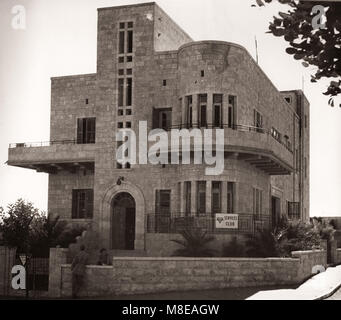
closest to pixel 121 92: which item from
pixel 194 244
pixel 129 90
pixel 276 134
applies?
pixel 129 90

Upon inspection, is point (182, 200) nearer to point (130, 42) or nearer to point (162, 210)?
point (162, 210)

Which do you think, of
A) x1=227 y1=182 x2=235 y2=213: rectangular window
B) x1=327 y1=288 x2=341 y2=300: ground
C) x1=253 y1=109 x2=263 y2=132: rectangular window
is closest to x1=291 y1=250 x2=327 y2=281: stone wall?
x1=327 y1=288 x2=341 y2=300: ground

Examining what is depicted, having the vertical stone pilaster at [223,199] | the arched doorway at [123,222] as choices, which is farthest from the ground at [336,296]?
the arched doorway at [123,222]

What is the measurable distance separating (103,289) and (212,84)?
406 inches

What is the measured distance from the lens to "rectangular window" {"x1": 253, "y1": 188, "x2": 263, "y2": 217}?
2787 cm

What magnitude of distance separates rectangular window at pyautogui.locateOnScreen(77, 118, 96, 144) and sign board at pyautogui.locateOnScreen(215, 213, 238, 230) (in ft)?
28.0

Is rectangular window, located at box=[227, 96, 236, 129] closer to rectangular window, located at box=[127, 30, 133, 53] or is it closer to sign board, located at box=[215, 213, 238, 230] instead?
sign board, located at box=[215, 213, 238, 230]

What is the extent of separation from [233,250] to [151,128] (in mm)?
7108

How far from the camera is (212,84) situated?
25.4m

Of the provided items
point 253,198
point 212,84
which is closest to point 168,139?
point 212,84

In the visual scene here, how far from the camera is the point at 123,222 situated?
27.7 m

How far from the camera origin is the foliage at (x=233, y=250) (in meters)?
23.6

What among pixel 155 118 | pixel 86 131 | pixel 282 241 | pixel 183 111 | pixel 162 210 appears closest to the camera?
pixel 282 241

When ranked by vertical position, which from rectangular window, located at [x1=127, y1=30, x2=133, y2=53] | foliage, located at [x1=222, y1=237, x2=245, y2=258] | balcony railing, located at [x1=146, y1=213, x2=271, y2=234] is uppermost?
rectangular window, located at [x1=127, y1=30, x2=133, y2=53]
